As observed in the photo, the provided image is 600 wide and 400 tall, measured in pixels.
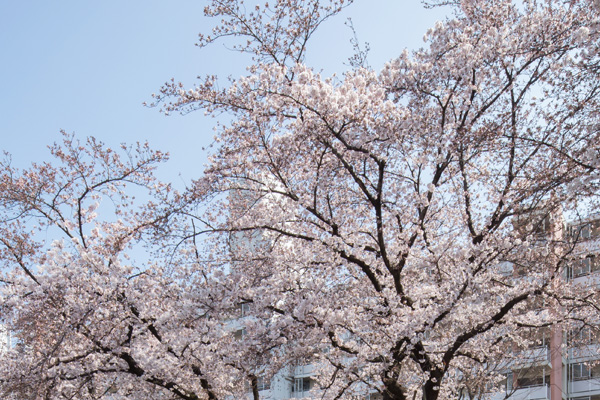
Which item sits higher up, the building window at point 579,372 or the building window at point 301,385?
the building window at point 579,372

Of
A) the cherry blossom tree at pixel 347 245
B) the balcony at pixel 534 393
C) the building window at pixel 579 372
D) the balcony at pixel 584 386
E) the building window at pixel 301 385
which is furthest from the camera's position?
the building window at pixel 301 385

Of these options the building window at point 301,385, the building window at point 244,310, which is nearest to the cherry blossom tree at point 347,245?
the building window at point 244,310

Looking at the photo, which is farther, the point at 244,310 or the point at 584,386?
the point at 584,386

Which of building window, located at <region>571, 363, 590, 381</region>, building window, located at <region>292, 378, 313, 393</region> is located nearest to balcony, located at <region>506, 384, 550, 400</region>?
building window, located at <region>571, 363, 590, 381</region>

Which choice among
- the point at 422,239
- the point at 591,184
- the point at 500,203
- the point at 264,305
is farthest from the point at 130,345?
the point at 591,184

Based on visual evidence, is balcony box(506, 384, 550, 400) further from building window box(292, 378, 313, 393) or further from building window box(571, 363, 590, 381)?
building window box(292, 378, 313, 393)

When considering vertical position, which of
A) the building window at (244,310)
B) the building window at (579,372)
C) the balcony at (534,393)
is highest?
the building window at (244,310)

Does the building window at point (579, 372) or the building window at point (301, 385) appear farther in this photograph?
the building window at point (301, 385)

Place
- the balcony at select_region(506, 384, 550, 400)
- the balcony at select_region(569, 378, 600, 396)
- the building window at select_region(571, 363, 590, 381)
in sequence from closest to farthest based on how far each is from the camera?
the balcony at select_region(506, 384, 550, 400) → the balcony at select_region(569, 378, 600, 396) → the building window at select_region(571, 363, 590, 381)

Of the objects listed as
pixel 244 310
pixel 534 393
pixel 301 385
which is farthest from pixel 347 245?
pixel 301 385

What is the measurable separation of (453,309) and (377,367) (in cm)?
134

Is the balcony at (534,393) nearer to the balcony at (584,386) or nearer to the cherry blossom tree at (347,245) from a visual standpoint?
the balcony at (584,386)

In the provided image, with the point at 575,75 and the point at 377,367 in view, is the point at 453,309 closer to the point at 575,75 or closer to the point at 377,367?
the point at 377,367

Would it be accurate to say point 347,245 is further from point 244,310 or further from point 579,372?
point 579,372
